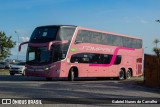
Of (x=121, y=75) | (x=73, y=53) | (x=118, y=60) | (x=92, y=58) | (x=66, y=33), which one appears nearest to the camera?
(x=66, y=33)

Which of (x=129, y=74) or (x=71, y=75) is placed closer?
(x=71, y=75)

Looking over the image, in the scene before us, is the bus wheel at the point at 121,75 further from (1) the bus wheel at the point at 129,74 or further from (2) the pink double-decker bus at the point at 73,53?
(1) the bus wheel at the point at 129,74

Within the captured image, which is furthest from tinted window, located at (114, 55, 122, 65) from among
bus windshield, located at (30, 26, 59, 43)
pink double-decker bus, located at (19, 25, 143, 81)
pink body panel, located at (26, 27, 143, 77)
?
bus windshield, located at (30, 26, 59, 43)

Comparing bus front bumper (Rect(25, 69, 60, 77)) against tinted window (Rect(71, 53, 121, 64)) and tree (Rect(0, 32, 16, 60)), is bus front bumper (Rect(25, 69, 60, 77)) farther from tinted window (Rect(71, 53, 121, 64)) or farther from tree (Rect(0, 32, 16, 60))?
tree (Rect(0, 32, 16, 60))

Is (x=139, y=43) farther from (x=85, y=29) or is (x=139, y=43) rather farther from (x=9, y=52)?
(x=9, y=52)

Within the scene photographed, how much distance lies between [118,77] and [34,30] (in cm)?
964

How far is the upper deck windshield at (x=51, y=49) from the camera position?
29.1 metres

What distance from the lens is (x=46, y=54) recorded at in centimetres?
2919

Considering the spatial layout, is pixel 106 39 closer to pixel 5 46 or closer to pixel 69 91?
pixel 69 91

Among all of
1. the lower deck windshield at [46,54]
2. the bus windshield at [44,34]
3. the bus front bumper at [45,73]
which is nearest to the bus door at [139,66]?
the lower deck windshield at [46,54]

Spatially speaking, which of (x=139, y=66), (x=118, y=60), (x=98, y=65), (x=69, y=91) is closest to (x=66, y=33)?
(x=98, y=65)

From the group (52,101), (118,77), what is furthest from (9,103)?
(118,77)

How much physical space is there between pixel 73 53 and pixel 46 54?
2.18 m

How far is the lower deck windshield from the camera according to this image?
29.0 metres
